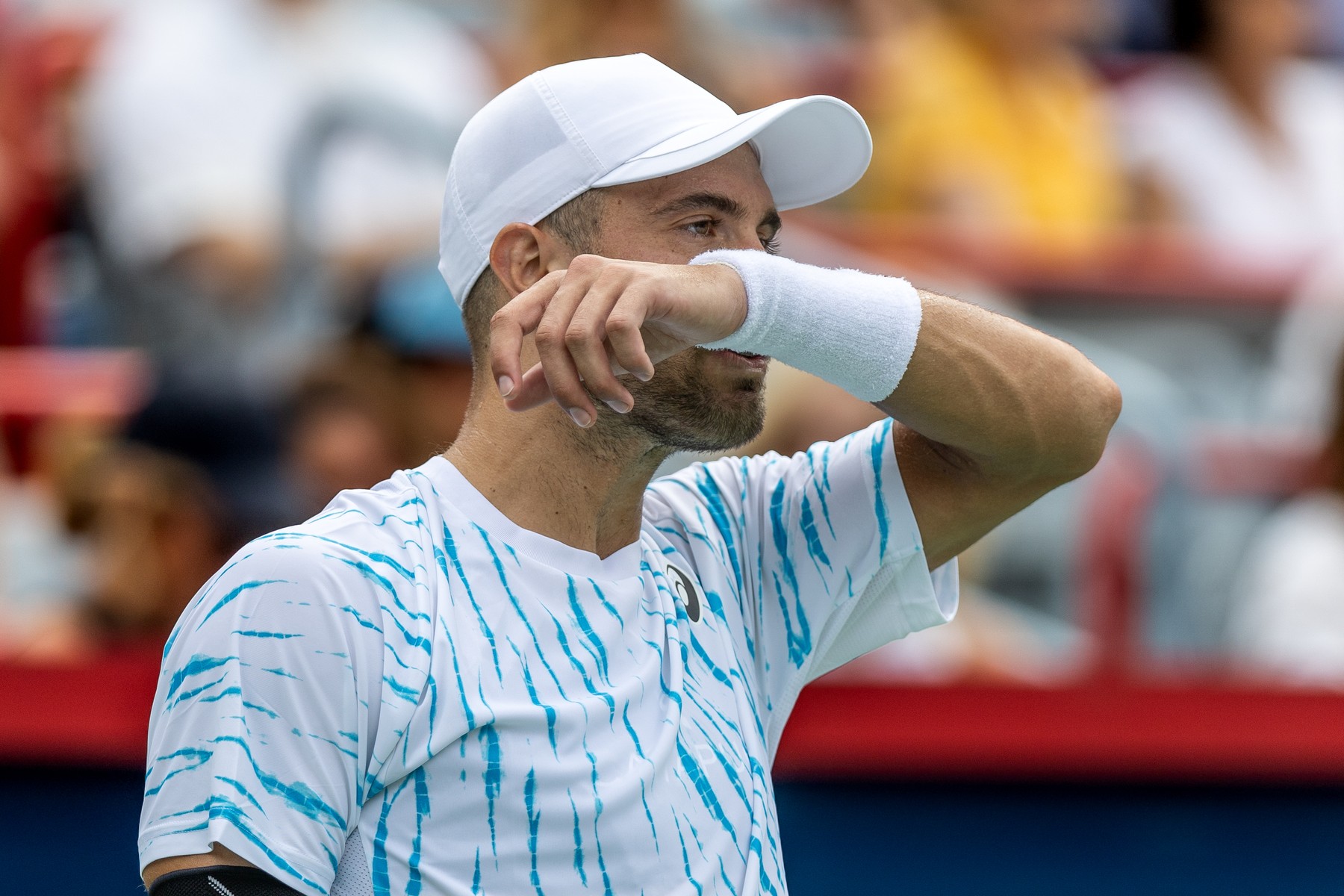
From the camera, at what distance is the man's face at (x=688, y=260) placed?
1800 millimetres

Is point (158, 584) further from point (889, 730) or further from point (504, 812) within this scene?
point (504, 812)

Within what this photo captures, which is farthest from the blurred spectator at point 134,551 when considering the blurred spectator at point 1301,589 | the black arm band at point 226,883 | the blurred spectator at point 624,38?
the blurred spectator at point 1301,589

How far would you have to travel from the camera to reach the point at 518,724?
5.16 feet

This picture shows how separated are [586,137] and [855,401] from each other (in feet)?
6.34

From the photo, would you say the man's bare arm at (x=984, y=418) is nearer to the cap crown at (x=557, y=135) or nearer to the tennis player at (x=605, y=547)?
the tennis player at (x=605, y=547)

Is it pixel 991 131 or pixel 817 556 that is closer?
pixel 817 556

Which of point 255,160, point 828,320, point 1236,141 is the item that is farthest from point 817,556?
point 1236,141

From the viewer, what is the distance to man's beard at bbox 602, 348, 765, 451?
1.79 metres

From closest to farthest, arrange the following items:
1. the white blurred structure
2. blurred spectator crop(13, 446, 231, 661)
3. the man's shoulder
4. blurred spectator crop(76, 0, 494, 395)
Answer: the man's shoulder, blurred spectator crop(13, 446, 231, 661), blurred spectator crop(76, 0, 494, 395), the white blurred structure

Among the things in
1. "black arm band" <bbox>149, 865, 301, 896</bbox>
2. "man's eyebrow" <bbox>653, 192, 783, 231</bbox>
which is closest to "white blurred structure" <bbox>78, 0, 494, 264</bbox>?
"man's eyebrow" <bbox>653, 192, 783, 231</bbox>

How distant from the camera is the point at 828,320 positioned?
1.70 meters

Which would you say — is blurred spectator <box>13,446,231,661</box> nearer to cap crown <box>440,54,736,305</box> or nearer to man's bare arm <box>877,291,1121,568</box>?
cap crown <box>440,54,736,305</box>

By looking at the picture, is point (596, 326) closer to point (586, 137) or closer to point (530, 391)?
point (530, 391)

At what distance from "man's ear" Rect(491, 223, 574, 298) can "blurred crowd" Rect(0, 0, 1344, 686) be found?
167 cm
